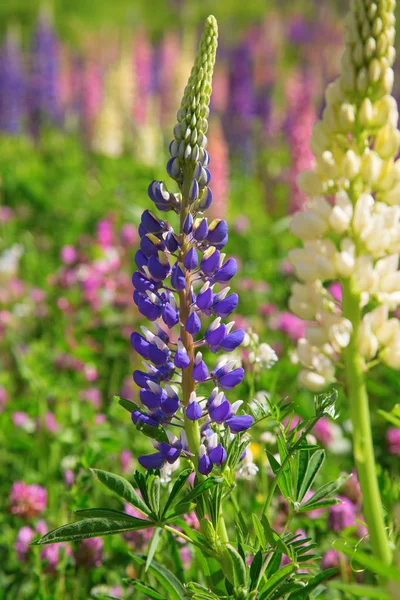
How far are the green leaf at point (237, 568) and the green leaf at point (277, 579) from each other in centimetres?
4

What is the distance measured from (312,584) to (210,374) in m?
0.49

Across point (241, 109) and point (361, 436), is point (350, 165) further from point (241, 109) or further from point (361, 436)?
point (241, 109)

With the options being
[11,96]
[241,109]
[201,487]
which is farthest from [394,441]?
[11,96]

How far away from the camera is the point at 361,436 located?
1.30 m

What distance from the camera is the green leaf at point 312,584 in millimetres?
1364

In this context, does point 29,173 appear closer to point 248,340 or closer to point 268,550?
point 248,340

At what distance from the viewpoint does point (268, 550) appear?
1.41m

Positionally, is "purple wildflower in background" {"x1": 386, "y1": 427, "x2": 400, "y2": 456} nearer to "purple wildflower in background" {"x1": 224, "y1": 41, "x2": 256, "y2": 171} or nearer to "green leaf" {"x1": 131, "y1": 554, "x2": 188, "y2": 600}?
"green leaf" {"x1": 131, "y1": 554, "x2": 188, "y2": 600}

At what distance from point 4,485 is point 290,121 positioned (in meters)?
5.79

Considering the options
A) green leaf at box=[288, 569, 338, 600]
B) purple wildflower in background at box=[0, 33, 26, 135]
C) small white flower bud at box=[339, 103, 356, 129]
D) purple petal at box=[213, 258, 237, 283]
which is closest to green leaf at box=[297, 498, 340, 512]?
green leaf at box=[288, 569, 338, 600]

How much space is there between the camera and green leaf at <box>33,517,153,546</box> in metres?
1.35

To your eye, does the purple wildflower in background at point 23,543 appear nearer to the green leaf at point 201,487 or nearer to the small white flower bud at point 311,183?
the green leaf at point 201,487

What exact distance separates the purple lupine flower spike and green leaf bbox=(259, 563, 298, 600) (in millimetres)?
239

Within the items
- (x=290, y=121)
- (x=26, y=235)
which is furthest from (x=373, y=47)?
(x=290, y=121)
